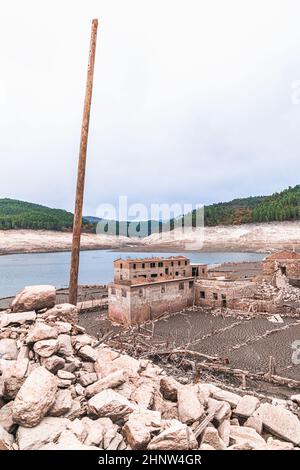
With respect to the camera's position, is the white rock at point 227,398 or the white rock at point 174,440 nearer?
the white rock at point 174,440

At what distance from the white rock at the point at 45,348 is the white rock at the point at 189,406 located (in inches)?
138

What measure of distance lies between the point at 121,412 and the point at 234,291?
3446cm

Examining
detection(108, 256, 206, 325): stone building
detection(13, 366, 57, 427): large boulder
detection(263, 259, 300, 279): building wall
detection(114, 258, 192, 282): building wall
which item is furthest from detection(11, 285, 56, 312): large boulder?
detection(263, 259, 300, 279): building wall

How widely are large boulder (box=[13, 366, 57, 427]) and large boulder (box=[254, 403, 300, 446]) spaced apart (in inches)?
210

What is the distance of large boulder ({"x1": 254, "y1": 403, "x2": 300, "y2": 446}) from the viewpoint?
7086 mm

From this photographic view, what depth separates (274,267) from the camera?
49406mm

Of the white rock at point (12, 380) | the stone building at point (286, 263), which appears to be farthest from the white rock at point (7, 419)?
the stone building at point (286, 263)

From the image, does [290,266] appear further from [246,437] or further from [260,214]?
[260,214]

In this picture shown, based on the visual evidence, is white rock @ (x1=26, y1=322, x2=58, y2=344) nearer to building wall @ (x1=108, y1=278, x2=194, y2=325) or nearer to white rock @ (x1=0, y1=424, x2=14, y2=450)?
white rock @ (x1=0, y1=424, x2=14, y2=450)

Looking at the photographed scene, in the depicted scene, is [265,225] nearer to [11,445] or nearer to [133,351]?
[133,351]

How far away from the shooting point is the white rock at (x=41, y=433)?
5.59 meters

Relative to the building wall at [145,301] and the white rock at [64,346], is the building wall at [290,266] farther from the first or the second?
the white rock at [64,346]

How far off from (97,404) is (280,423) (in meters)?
4.68
